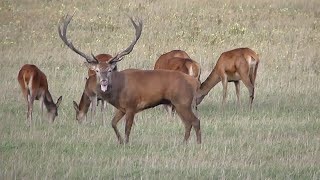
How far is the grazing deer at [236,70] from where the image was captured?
16.0 meters

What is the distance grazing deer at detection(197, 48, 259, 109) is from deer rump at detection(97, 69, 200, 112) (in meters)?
3.89

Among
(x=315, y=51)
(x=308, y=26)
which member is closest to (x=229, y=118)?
(x=315, y=51)

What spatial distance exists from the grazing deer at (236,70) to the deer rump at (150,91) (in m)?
3.89

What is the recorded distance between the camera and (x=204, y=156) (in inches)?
411

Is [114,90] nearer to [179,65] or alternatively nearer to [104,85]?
[104,85]

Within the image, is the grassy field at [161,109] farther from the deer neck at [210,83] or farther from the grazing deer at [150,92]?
the grazing deer at [150,92]

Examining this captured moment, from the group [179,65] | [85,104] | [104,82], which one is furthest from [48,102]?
[104,82]

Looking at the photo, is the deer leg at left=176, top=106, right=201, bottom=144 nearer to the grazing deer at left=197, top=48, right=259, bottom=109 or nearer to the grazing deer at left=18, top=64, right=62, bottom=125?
the grazing deer at left=18, top=64, right=62, bottom=125

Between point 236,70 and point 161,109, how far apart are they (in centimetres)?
180

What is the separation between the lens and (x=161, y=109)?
15625 mm

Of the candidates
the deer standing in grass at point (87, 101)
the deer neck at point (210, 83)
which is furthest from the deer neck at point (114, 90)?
the deer neck at point (210, 83)

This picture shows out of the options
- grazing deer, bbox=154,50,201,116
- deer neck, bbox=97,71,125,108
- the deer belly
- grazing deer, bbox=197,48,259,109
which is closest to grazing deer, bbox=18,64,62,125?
grazing deer, bbox=154,50,201,116

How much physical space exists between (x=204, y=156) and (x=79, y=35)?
1569cm

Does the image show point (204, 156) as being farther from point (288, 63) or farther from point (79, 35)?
point (79, 35)
